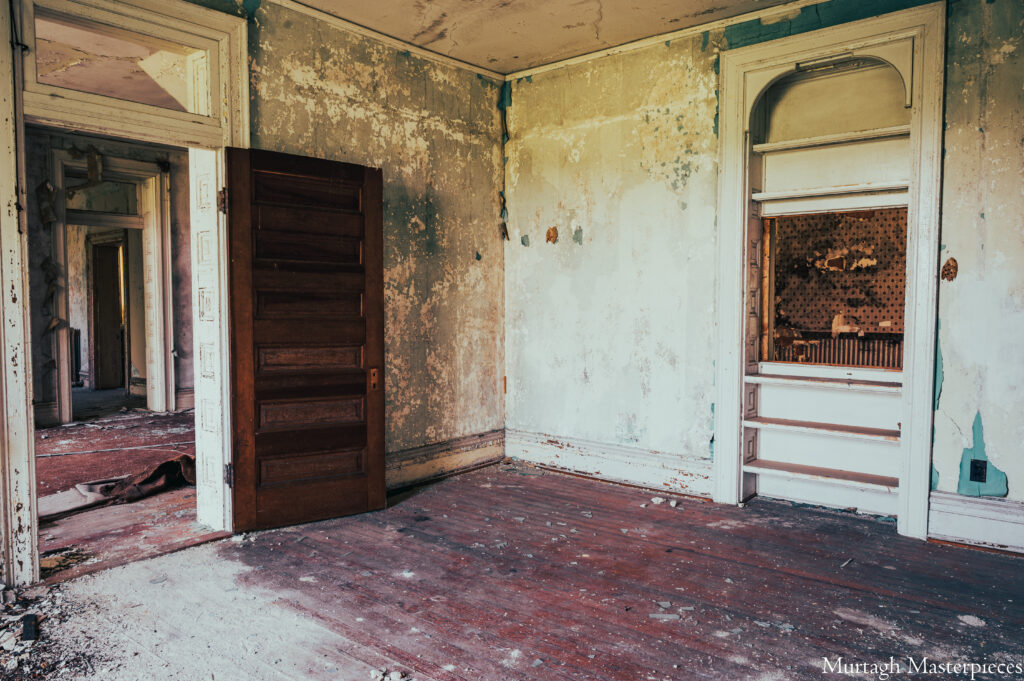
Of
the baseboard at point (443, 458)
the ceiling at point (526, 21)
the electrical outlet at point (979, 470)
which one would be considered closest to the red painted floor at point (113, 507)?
the baseboard at point (443, 458)

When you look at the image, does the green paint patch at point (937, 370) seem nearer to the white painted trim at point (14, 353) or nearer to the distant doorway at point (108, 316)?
the white painted trim at point (14, 353)

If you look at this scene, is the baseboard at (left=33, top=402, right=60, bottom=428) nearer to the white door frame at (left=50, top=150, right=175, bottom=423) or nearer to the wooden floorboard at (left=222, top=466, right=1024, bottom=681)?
the white door frame at (left=50, top=150, right=175, bottom=423)

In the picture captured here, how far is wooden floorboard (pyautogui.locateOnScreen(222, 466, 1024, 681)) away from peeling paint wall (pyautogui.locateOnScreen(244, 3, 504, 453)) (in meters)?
1.08

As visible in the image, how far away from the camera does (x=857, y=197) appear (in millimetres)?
4254

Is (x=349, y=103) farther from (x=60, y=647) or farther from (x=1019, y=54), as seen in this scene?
(x=1019, y=54)

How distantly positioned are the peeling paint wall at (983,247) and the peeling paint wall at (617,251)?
136 cm

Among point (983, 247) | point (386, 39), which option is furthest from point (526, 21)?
point (983, 247)

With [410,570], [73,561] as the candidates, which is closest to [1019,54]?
[410,570]

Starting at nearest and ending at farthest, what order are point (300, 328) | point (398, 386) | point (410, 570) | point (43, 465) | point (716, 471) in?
point (410, 570) → point (300, 328) → point (716, 471) → point (398, 386) → point (43, 465)

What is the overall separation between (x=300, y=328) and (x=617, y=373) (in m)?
2.38

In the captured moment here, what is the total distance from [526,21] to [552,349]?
8.03 ft

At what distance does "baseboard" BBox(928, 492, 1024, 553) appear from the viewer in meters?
3.59

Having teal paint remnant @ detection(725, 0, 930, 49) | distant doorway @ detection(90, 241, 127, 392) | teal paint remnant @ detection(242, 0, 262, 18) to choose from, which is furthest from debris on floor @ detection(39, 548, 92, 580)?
distant doorway @ detection(90, 241, 127, 392)

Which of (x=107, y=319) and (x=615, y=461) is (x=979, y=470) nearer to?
(x=615, y=461)
